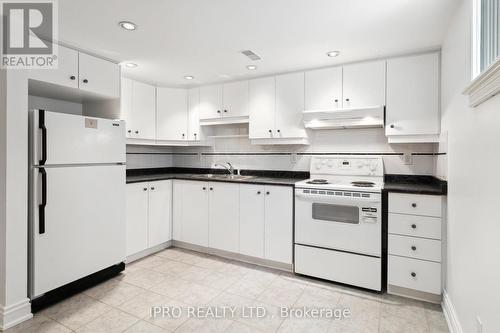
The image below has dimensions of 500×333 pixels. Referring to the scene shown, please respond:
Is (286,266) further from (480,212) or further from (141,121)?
(141,121)

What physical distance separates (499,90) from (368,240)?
5.51ft

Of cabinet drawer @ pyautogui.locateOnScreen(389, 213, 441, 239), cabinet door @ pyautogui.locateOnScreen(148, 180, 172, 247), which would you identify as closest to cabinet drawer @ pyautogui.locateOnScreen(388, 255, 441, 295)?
cabinet drawer @ pyautogui.locateOnScreen(389, 213, 441, 239)

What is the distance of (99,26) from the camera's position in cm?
211

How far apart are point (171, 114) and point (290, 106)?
169 cm

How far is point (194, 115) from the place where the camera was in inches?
151

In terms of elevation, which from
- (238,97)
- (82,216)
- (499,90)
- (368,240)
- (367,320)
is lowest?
(367,320)

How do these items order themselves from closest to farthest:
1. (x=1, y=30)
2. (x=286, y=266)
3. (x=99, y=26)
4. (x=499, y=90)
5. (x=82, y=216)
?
(x=499, y=90), (x=1, y=30), (x=99, y=26), (x=82, y=216), (x=286, y=266)

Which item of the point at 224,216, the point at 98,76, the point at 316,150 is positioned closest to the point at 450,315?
the point at 316,150

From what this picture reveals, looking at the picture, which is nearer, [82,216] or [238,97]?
[82,216]

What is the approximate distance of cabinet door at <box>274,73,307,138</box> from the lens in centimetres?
311

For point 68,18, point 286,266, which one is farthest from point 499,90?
point 68,18

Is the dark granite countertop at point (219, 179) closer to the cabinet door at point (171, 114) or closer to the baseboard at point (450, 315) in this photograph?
the cabinet door at point (171, 114)

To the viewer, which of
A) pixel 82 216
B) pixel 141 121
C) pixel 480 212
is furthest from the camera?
pixel 141 121

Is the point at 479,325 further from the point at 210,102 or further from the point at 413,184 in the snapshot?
the point at 210,102
